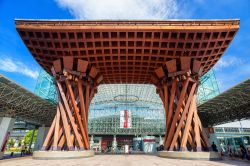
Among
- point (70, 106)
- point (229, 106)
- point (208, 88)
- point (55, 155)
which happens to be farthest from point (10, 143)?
point (229, 106)

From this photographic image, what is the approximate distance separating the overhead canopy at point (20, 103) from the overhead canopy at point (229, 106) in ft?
102

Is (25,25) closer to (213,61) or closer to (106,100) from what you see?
(213,61)

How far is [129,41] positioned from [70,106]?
12.4 metres

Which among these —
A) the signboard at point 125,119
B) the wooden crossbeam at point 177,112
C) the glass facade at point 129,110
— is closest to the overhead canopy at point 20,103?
the wooden crossbeam at point 177,112

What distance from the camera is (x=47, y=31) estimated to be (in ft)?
76.9

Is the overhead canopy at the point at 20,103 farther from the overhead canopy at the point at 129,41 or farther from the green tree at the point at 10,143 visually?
the green tree at the point at 10,143

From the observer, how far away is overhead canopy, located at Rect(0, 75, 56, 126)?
2592 centimetres

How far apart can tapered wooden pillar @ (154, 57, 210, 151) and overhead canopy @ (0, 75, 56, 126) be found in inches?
858

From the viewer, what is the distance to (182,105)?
26.3m

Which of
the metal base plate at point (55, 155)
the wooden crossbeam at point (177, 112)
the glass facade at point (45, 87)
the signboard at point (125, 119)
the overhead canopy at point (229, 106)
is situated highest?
the glass facade at point (45, 87)

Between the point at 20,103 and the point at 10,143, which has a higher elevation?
the point at 20,103

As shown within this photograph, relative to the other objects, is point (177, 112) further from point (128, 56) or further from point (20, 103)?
point (20, 103)

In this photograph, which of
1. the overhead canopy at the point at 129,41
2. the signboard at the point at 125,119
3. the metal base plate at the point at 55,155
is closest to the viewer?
the metal base plate at the point at 55,155

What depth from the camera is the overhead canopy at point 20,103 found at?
1021 inches
